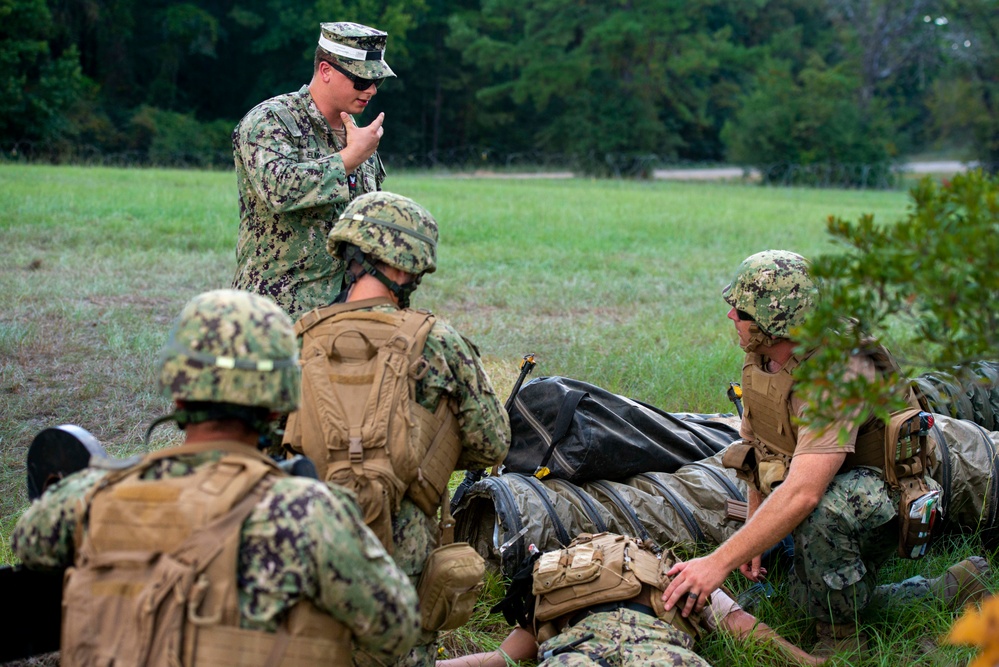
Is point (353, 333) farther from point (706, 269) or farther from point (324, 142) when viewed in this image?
point (706, 269)

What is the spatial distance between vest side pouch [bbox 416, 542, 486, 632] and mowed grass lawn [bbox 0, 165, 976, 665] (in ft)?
2.69

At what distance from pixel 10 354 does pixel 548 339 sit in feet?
13.3

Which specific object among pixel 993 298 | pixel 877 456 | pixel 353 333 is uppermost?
pixel 993 298

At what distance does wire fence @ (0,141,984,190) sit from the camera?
1389 inches

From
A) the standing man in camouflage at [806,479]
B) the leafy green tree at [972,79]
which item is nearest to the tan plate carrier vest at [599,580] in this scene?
the standing man in camouflage at [806,479]

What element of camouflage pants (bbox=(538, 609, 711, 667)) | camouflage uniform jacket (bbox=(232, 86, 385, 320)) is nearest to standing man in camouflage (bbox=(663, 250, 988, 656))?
camouflage pants (bbox=(538, 609, 711, 667))

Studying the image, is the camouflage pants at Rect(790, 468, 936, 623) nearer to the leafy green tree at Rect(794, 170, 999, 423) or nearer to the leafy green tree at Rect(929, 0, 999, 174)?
the leafy green tree at Rect(794, 170, 999, 423)

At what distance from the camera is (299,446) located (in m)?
3.25

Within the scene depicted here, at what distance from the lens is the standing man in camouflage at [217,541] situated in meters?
2.26

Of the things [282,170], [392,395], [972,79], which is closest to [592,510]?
[392,395]

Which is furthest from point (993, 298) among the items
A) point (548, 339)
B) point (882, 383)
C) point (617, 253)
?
point (617, 253)

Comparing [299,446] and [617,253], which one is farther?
[617,253]

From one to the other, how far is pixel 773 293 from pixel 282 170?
6.86 feet

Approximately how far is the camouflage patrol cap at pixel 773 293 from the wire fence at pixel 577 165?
31.4 m
